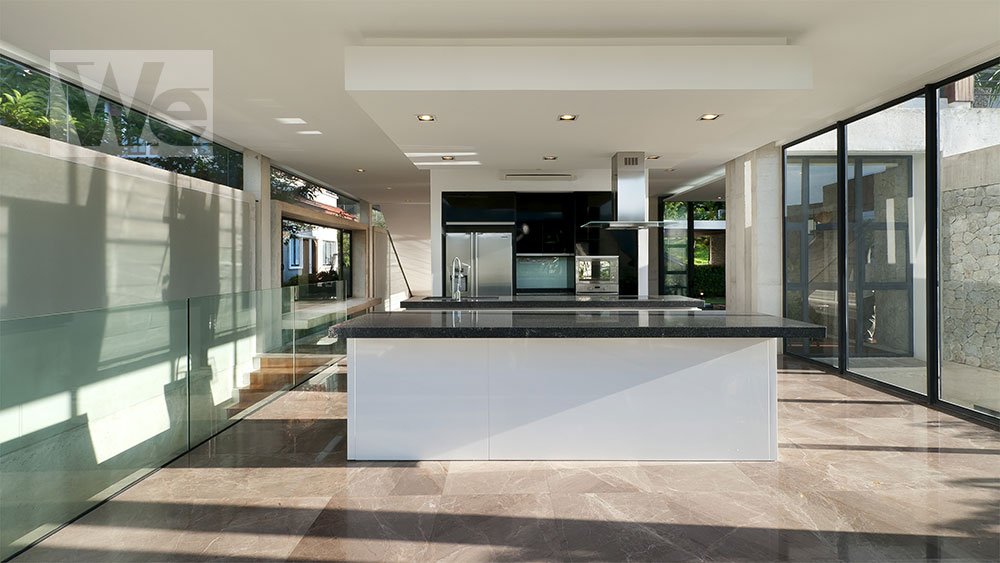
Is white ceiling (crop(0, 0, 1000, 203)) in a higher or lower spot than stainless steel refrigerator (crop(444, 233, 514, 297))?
higher

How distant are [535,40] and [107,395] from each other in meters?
3.16

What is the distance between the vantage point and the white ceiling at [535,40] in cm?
300

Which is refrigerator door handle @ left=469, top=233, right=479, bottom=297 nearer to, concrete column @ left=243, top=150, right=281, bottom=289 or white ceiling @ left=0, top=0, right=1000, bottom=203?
white ceiling @ left=0, top=0, right=1000, bottom=203

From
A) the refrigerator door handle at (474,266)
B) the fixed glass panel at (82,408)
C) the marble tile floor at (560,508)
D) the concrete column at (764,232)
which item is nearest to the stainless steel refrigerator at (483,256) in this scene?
the refrigerator door handle at (474,266)

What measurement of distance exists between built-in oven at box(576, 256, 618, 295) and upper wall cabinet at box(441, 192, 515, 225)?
3.72 ft

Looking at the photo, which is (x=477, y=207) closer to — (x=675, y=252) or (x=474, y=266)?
(x=474, y=266)

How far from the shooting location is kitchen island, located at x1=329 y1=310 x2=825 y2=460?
10.2ft

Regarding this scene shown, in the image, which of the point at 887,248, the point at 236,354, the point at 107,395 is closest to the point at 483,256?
the point at 236,354

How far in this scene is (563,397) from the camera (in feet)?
10.3

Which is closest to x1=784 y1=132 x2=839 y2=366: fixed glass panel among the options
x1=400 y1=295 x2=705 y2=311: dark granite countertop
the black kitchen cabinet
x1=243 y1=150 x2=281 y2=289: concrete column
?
x1=400 y1=295 x2=705 y2=311: dark granite countertop

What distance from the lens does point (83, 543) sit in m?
2.27

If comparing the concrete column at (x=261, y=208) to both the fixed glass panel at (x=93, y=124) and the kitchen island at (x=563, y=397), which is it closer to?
the fixed glass panel at (x=93, y=124)

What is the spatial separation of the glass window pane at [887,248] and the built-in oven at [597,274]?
2628 mm

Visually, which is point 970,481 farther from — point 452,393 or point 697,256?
point 697,256
